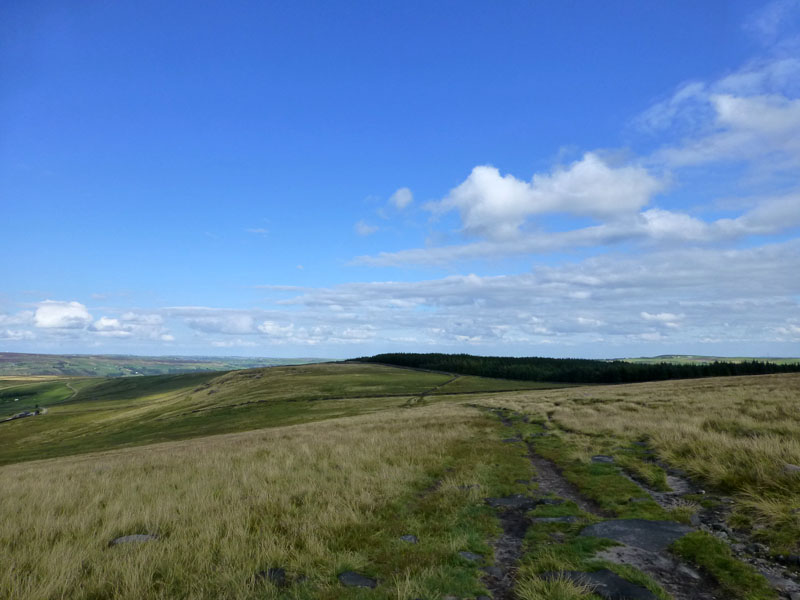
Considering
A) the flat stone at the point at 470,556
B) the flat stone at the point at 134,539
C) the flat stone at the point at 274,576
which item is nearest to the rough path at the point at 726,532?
the flat stone at the point at 470,556

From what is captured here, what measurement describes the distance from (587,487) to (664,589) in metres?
6.54

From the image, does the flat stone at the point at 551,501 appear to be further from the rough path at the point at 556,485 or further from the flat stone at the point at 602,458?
the flat stone at the point at 602,458

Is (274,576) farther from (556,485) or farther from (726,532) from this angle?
(556,485)

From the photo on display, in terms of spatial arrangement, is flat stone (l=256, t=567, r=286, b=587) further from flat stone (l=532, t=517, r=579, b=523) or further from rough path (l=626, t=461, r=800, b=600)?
rough path (l=626, t=461, r=800, b=600)

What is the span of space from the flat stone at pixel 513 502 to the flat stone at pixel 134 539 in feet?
27.0

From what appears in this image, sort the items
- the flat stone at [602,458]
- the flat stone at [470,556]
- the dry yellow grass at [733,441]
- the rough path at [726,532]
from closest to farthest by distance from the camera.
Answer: the rough path at [726,532] → the flat stone at [470,556] → the dry yellow grass at [733,441] → the flat stone at [602,458]

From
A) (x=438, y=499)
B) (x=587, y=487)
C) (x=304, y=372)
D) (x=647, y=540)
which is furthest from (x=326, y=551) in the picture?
(x=304, y=372)

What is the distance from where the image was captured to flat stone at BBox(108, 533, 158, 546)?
8.62 meters

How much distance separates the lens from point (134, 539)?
8.81 meters

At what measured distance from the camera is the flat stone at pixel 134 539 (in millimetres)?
8621

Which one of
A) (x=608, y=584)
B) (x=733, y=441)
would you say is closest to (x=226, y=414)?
(x=733, y=441)

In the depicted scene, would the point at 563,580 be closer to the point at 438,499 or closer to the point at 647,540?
the point at 647,540

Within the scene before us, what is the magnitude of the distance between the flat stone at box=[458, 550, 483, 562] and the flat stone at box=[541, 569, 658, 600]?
1.28m

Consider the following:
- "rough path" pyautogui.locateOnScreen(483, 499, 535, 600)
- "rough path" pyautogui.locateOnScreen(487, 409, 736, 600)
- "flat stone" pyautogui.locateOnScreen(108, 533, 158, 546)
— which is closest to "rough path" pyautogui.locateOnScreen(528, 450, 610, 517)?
"rough path" pyautogui.locateOnScreen(487, 409, 736, 600)
